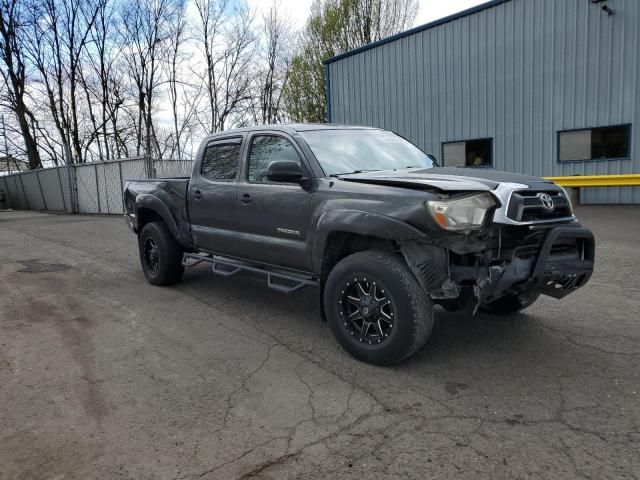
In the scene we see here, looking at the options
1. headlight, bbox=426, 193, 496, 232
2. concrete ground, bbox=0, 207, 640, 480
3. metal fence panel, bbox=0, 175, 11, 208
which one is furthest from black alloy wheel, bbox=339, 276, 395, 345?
metal fence panel, bbox=0, 175, 11, 208

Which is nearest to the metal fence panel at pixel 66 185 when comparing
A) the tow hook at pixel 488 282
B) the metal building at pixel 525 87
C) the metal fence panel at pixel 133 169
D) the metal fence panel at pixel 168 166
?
the metal fence panel at pixel 133 169

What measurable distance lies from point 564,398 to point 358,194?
1.96 metres

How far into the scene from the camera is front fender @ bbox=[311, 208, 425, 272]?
340 cm

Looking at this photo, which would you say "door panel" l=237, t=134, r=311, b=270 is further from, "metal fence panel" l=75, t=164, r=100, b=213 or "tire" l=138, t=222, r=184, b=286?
"metal fence panel" l=75, t=164, r=100, b=213

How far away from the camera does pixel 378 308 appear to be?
3.60 metres

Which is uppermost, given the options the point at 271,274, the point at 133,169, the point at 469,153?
the point at 133,169

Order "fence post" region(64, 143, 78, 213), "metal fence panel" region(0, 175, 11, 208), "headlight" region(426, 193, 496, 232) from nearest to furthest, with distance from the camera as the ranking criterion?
"headlight" region(426, 193, 496, 232) → "fence post" region(64, 143, 78, 213) → "metal fence panel" region(0, 175, 11, 208)

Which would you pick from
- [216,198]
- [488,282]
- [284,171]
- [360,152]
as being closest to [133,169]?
[216,198]

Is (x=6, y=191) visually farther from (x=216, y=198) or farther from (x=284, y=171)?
(x=284, y=171)

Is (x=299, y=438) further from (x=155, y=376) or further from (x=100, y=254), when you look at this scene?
(x=100, y=254)

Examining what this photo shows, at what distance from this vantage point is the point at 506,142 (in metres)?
14.8

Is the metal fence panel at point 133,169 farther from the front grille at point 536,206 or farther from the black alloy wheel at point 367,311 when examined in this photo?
the front grille at point 536,206

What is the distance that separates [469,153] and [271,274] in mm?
12896

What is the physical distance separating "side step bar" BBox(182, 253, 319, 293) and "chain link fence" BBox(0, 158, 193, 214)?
405 inches
